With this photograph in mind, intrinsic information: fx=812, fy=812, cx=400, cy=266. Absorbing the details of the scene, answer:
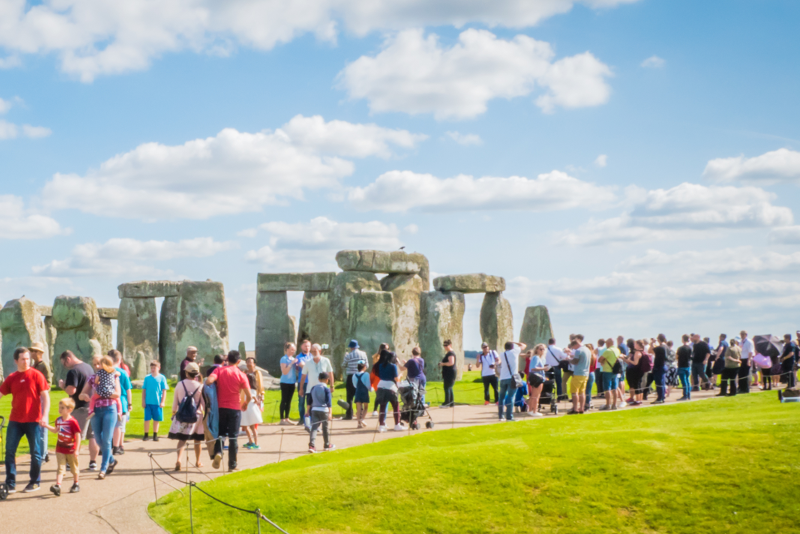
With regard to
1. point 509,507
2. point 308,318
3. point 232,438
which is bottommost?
point 509,507

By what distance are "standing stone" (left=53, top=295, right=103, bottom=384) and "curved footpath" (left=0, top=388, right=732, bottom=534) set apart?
1390cm

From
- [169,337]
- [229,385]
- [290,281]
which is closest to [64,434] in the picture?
[229,385]

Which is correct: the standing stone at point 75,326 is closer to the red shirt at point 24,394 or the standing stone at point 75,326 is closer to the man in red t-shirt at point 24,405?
the man in red t-shirt at point 24,405

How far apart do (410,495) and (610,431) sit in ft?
15.6

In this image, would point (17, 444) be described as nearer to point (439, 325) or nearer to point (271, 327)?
point (439, 325)

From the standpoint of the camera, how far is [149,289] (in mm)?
32938

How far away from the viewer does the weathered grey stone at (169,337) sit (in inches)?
1203

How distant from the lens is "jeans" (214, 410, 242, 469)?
42.1 feet

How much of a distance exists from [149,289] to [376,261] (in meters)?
9.75

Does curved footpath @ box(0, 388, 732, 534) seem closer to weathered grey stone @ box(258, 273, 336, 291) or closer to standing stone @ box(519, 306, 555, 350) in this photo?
standing stone @ box(519, 306, 555, 350)

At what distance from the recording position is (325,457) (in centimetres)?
1371

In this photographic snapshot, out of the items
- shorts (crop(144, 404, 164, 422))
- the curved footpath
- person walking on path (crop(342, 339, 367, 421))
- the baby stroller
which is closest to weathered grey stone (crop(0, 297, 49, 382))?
the curved footpath

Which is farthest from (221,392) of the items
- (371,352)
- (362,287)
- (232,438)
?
(362,287)

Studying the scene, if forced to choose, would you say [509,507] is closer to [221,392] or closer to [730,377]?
[221,392]
